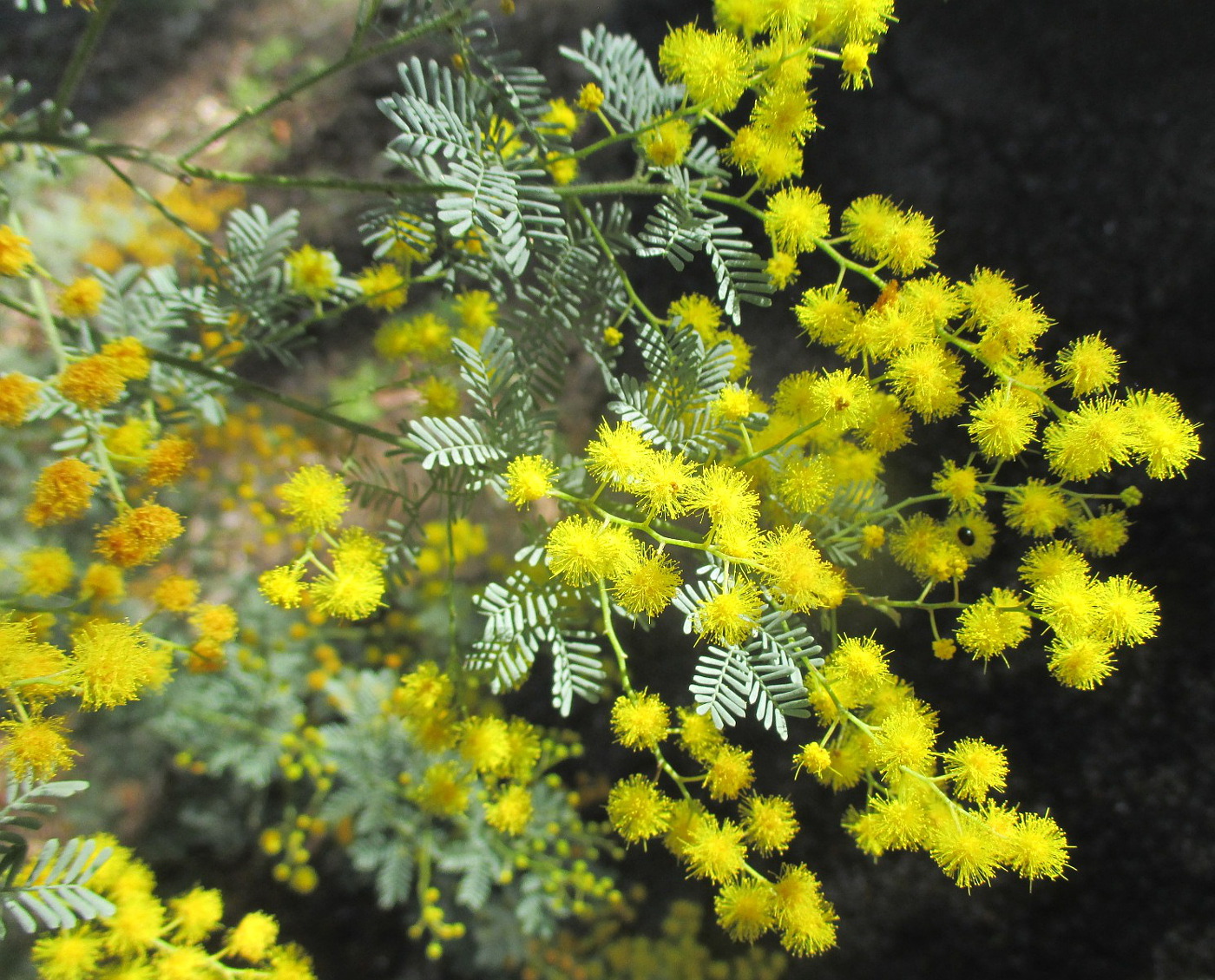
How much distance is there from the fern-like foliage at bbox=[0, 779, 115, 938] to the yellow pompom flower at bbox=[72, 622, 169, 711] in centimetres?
9

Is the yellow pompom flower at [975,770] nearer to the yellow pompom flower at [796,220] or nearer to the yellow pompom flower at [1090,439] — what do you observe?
the yellow pompom flower at [1090,439]

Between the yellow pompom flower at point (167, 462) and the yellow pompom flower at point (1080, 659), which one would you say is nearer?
the yellow pompom flower at point (1080, 659)

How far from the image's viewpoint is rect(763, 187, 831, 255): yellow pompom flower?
898 mm

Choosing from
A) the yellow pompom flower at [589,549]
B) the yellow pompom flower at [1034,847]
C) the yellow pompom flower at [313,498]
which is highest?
the yellow pompom flower at [589,549]

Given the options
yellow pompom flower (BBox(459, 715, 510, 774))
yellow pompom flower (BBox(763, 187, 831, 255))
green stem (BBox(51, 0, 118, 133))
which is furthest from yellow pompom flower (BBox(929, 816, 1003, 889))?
green stem (BBox(51, 0, 118, 133))

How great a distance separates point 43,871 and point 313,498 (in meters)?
0.47

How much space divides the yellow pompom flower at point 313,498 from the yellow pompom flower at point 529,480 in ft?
0.77

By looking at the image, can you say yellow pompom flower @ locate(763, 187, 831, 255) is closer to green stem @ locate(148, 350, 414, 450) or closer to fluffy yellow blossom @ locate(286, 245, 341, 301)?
green stem @ locate(148, 350, 414, 450)

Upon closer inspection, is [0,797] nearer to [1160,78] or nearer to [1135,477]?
[1135,477]

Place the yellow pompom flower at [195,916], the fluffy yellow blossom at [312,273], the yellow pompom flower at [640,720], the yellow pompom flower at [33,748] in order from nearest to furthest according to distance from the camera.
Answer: the yellow pompom flower at [33,748] → the yellow pompom flower at [640,720] → the yellow pompom flower at [195,916] → the fluffy yellow blossom at [312,273]

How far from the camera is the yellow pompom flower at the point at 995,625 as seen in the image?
2.82ft

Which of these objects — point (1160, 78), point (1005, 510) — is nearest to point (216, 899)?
point (1005, 510)

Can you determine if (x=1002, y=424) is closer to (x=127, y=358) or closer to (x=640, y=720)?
(x=640, y=720)

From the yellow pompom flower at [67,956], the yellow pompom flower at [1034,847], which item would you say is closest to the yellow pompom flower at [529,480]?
the yellow pompom flower at [1034,847]
